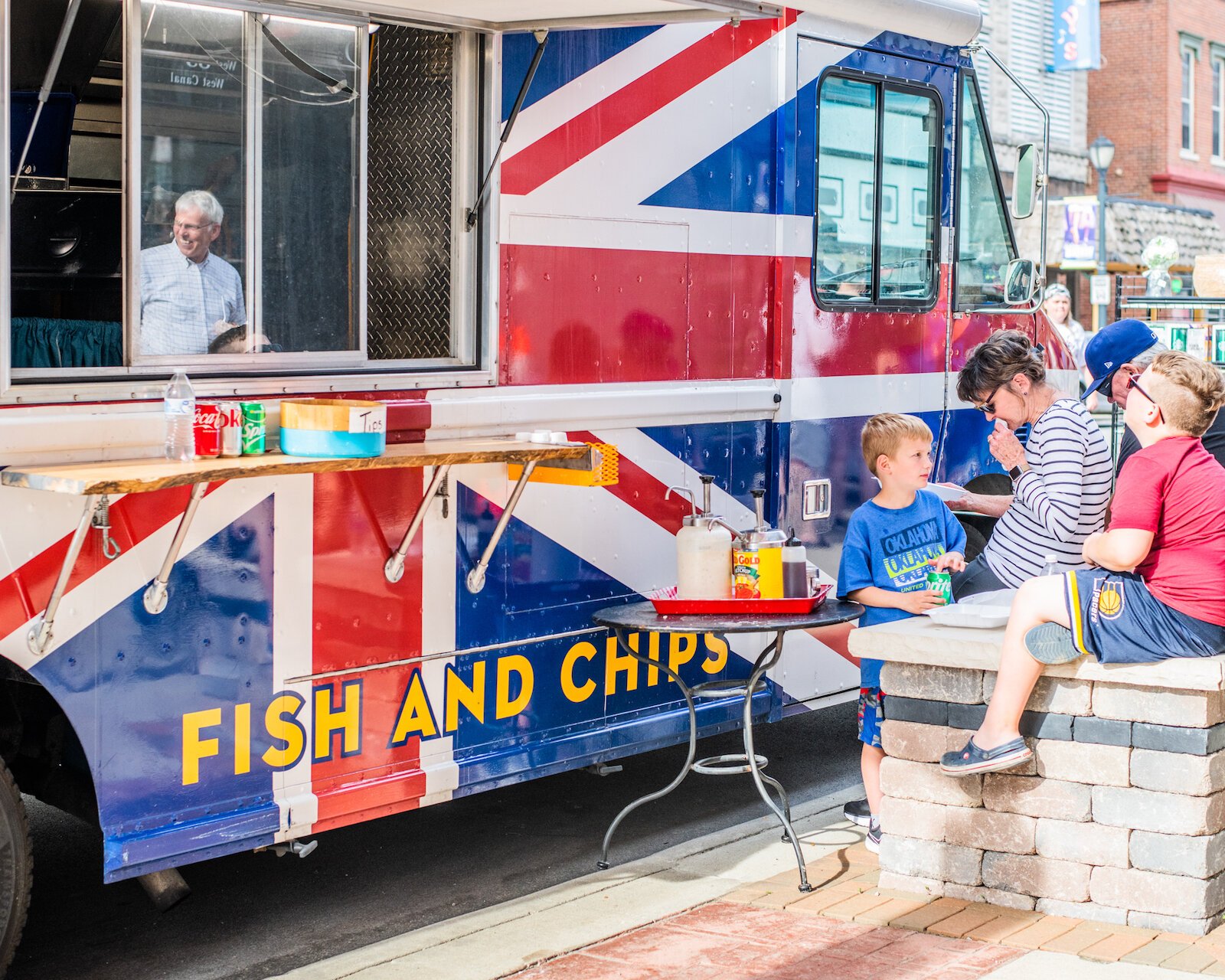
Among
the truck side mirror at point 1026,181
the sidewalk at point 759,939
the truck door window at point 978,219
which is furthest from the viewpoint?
the truck side mirror at point 1026,181

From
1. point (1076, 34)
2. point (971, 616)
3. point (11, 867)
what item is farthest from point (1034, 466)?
point (1076, 34)

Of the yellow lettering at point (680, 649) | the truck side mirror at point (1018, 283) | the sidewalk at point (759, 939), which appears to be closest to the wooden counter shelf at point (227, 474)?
the yellow lettering at point (680, 649)

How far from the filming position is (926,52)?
21.3 feet

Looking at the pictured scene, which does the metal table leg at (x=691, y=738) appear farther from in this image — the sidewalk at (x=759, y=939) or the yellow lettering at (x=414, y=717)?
the yellow lettering at (x=414, y=717)

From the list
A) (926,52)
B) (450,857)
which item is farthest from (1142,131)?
(450,857)

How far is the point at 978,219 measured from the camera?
22.9 ft

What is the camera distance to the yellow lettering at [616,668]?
5363 mm

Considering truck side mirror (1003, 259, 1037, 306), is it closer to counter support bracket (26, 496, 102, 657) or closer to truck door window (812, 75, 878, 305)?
truck door window (812, 75, 878, 305)

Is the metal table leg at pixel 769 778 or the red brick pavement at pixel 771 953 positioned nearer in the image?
the red brick pavement at pixel 771 953

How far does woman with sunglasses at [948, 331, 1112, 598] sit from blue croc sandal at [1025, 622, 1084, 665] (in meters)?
0.80

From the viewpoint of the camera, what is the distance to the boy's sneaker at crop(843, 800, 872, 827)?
561 cm

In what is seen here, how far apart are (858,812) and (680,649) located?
84 centimetres

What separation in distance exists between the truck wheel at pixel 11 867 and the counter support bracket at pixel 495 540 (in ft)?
4.60

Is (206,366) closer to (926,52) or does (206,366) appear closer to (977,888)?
(977,888)
